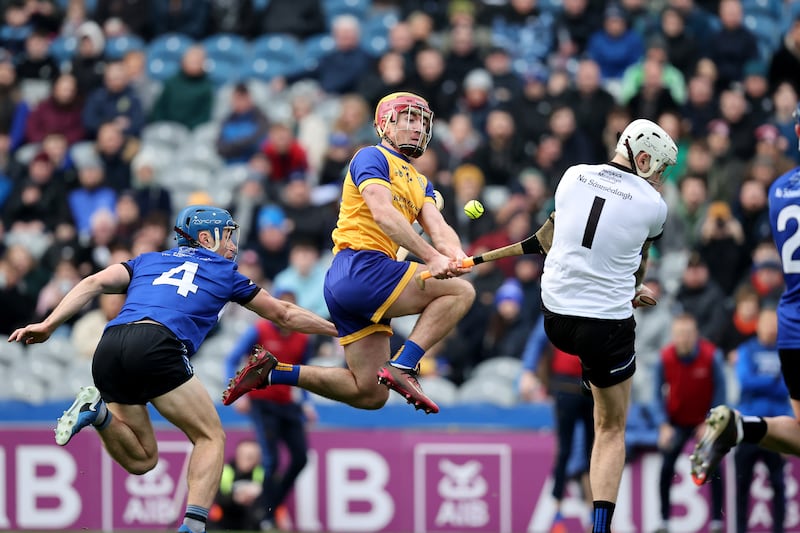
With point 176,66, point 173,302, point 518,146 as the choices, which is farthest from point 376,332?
point 176,66

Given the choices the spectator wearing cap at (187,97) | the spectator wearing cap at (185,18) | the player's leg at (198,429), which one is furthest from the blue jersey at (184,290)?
the spectator wearing cap at (185,18)

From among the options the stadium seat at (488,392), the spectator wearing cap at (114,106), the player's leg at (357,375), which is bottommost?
the stadium seat at (488,392)

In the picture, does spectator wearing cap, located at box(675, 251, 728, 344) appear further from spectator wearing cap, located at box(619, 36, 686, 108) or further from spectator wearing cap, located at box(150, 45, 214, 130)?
→ spectator wearing cap, located at box(150, 45, 214, 130)

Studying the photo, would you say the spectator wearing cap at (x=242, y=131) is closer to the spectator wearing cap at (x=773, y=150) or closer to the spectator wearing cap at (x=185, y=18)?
the spectator wearing cap at (x=185, y=18)

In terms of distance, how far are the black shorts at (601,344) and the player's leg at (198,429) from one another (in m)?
2.41

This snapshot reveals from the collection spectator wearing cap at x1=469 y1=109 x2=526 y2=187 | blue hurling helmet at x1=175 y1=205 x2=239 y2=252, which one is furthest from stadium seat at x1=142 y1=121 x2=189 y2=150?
blue hurling helmet at x1=175 y1=205 x2=239 y2=252

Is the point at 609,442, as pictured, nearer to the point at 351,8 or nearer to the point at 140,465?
the point at 140,465

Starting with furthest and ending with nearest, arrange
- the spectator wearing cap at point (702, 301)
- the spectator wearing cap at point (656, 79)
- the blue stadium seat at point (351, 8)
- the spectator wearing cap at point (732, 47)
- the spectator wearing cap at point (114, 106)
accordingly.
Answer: the blue stadium seat at point (351, 8)
the spectator wearing cap at point (114, 106)
the spectator wearing cap at point (732, 47)
the spectator wearing cap at point (656, 79)
the spectator wearing cap at point (702, 301)

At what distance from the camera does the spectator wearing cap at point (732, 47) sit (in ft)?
61.1

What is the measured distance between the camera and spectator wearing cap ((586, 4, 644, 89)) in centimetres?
1881

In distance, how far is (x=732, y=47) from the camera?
18.6 metres

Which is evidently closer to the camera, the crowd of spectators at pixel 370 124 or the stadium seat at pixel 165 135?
the crowd of spectators at pixel 370 124

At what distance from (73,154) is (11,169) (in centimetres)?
84

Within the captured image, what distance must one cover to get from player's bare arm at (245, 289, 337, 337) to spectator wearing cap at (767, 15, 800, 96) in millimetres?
9593
